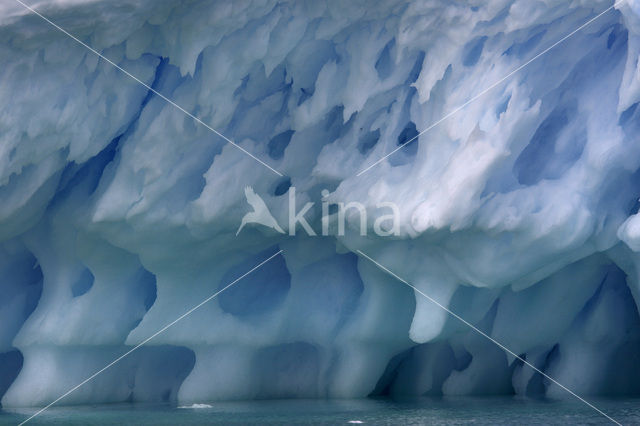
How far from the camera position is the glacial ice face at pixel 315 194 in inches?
314

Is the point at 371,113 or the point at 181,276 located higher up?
the point at 371,113

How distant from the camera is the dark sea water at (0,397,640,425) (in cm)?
709

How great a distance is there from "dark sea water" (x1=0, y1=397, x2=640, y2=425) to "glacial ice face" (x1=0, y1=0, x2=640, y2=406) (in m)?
0.69

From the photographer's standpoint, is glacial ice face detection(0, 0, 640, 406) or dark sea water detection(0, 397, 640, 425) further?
glacial ice face detection(0, 0, 640, 406)

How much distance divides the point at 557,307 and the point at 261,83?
3687mm

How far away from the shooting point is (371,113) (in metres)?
8.77

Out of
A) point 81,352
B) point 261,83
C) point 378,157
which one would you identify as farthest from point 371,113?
point 81,352

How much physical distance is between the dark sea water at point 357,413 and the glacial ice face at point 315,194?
0.69 m

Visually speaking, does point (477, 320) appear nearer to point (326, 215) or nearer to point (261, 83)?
point (326, 215)

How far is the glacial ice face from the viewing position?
7965 mm

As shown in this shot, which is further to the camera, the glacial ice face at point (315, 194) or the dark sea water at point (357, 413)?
the glacial ice face at point (315, 194)

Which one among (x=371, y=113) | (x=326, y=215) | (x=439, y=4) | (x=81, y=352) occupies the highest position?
(x=439, y=4)

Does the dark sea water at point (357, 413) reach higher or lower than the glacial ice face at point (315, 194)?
lower

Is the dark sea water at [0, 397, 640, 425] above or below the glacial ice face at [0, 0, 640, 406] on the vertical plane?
below
